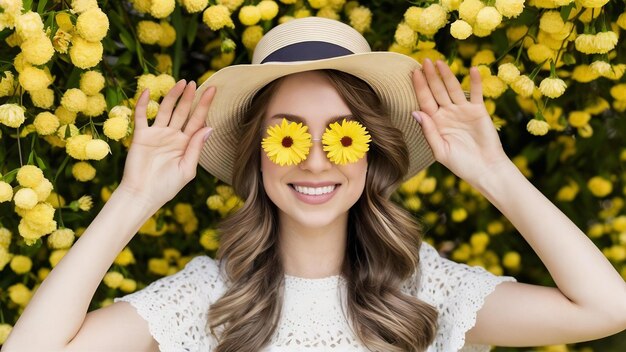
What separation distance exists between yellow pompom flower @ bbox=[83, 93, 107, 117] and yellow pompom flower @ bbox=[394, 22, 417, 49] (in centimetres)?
70

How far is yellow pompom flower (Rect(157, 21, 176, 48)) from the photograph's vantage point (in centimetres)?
222

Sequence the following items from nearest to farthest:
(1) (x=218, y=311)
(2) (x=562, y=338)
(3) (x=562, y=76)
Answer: (2) (x=562, y=338) → (1) (x=218, y=311) → (3) (x=562, y=76)

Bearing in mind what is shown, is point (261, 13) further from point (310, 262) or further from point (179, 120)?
point (310, 262)

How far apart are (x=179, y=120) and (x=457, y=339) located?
0.83 metres

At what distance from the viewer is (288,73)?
197 cm

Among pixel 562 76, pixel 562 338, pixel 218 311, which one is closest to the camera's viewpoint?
pixel 562 338

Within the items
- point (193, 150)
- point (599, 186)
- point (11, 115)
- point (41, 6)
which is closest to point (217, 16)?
point (193, 150)

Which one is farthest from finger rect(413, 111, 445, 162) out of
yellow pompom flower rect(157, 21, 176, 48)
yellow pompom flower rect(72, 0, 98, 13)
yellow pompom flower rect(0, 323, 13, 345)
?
yellow pompom flower rect(0, 323, 13, 345)

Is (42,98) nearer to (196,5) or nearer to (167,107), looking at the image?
(167,107)

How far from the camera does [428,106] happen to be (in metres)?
2.04

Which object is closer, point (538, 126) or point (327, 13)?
point (538, 126)

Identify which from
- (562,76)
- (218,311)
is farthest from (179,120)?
(562,76)

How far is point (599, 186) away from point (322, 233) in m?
0.96

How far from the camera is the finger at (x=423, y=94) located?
201 cm
